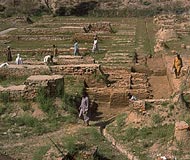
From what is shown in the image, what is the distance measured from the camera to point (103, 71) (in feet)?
58.1

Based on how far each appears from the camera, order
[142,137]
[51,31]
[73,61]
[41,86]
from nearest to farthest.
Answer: [142,137], [41,86], [73,61], [51,31]

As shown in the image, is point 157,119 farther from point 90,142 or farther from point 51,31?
point 51,31

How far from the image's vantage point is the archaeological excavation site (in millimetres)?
10141

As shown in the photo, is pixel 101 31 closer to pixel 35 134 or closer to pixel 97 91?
pixel 97 91

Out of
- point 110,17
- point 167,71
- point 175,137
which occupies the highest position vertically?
point 175,137

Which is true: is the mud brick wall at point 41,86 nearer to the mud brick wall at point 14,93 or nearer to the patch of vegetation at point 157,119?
the mud brick wall at point 14,93

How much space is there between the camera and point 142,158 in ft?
32.2

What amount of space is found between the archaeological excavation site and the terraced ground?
0.03 metres

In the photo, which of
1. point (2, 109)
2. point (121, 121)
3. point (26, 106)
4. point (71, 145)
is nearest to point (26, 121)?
point (26, 106)

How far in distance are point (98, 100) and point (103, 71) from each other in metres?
2.55

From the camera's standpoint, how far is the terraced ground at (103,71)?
11.1m

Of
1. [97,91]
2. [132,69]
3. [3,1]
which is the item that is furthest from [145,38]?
[3,1]

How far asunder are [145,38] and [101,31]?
4.28 meters

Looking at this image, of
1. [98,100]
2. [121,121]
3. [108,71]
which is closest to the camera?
[121,121]
